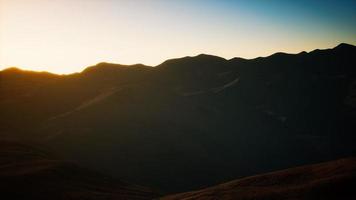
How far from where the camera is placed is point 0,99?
11088cm

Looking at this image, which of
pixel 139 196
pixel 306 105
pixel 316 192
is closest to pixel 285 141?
pixel 306 105

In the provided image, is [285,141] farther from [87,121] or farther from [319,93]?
[87,121]

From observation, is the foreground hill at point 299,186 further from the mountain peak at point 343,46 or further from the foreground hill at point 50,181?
the mountain peak at point 343,46

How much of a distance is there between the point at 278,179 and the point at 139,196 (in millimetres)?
15677

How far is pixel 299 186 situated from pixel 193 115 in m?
89.0

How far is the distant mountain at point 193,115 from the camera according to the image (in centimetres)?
8275

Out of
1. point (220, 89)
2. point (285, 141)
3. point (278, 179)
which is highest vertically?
point (220, 89)

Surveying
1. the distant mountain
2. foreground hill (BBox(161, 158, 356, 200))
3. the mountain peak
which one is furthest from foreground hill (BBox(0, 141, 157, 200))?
the mountain peak

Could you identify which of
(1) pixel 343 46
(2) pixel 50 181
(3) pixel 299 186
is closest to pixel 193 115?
(2) pixel 50 181

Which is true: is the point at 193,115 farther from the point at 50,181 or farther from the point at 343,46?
the point at 343,46

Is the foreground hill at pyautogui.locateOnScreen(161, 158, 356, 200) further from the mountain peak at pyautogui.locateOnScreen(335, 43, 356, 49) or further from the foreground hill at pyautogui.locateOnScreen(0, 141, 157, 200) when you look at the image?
the mountain peak at pyautogui.locateOnScreen(335, 43, 356, 49)

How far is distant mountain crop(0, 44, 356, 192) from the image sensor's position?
82.8 meters

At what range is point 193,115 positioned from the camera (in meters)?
117

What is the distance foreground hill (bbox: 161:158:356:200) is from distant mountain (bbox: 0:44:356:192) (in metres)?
42.2
